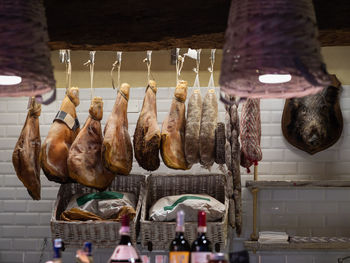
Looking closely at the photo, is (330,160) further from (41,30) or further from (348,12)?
(41,30)

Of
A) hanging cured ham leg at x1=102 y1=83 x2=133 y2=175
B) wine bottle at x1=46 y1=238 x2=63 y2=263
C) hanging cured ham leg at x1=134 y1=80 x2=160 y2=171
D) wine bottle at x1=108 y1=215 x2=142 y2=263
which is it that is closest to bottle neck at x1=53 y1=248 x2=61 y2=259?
A: wine bottle at x1=46 y1=238 x2=63 y2=263

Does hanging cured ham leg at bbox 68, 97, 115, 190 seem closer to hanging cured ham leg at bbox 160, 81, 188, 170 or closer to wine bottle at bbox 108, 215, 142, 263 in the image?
hanging cured ham leg at bbox 160, 81, 188, 170

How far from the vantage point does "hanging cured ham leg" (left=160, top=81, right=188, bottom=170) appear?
4.36 metres

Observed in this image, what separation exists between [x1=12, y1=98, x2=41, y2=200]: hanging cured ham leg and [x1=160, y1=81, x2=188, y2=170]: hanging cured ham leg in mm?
952

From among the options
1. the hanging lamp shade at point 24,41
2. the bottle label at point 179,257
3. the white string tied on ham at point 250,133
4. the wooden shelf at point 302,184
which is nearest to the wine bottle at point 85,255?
the bottle label at point 179,257

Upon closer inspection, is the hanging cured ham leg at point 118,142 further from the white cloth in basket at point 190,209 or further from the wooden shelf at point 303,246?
the wooden shelf at point 303,246

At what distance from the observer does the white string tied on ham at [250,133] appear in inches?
168

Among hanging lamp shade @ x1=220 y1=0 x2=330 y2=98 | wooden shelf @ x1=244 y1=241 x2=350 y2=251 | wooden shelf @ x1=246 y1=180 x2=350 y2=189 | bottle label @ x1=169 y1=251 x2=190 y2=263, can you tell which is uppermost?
hanging lamp shade @ x1=220 y1=0 x2=330 y2=98

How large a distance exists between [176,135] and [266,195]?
1.39m

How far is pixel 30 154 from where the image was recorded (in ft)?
14.4

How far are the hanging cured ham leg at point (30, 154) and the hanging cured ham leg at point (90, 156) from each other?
286mm

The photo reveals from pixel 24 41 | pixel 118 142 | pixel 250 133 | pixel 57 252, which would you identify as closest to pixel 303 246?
pixel 250 133

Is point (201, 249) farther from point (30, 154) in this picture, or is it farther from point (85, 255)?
point (30, 154)

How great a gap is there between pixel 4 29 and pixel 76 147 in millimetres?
2063
